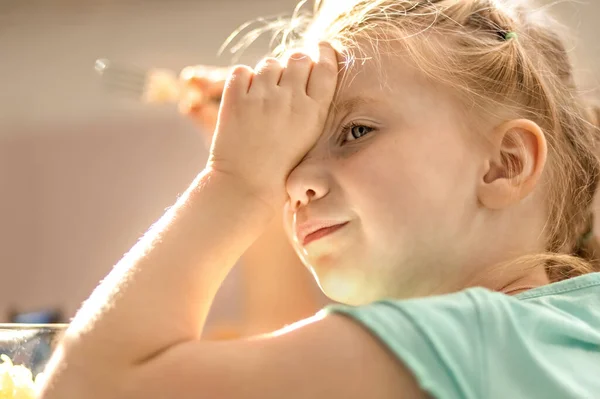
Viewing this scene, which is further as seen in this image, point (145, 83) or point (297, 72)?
point (145, 83)

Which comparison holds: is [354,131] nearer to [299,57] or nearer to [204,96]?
[299,57]

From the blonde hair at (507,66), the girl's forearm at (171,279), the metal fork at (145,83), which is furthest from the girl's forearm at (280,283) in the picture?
the girl's forearm at (171,279)

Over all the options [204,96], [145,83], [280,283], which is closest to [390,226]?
[204,96]

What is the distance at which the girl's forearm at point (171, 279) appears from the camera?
51cm

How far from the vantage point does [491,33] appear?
0.72 meters

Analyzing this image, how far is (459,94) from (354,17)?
12cm

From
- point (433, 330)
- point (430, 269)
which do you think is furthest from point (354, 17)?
point (433, 330)

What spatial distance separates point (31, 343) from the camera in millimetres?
564

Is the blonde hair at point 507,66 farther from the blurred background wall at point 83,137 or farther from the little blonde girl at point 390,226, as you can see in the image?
the blurred background wall at point 83,137

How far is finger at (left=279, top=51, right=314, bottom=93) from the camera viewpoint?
636mm

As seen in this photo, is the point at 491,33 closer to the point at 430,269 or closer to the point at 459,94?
the point at 459,94

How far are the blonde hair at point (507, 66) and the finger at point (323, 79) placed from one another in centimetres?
2

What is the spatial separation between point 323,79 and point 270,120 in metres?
0.06

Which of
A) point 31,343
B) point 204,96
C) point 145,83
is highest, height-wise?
point 145,83
